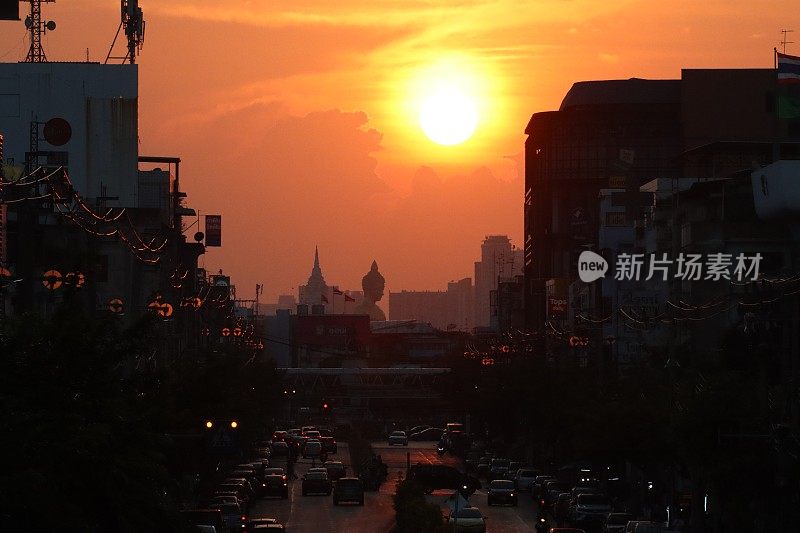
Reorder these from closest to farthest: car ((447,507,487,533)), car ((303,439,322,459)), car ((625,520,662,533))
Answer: car ((625,520,662,533)) → car ((447,507,487,533)) → car ((303,439,322,459))

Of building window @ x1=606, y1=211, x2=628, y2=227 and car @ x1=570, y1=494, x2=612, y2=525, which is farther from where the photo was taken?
building window @ x1=606, y1=211, x2=628, y2=227

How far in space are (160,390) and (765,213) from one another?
5855 centimetres

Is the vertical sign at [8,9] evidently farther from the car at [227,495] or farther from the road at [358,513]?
the road at [358,513]

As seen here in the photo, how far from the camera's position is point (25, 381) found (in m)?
33.0

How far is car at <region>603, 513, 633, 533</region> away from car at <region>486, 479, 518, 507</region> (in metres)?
20.5

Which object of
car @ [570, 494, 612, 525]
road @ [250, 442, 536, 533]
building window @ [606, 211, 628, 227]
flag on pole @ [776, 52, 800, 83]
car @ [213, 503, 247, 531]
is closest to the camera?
car @ [213, 503, 247, 531]

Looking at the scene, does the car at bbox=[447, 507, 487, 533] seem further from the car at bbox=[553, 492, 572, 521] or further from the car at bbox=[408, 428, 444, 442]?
the car at bbox=[408, 428, 444, 442]

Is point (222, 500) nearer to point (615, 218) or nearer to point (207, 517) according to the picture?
point (207, 517)

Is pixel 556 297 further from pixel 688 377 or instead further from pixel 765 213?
pixel 688 377

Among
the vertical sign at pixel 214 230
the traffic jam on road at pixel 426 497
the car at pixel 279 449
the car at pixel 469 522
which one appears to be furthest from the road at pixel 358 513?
the vertical sign at pixel 214 230

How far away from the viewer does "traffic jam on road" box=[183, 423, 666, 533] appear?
201ft

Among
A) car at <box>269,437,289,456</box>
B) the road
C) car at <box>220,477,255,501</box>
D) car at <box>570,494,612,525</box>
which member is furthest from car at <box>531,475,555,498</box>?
car at <box>269,437,289,456</box>

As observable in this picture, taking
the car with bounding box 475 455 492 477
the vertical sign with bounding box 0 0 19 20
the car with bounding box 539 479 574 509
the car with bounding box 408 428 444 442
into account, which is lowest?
the car with bounding box 408 428 444 442

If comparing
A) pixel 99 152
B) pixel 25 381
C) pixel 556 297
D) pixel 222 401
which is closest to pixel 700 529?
pixel 222 401
